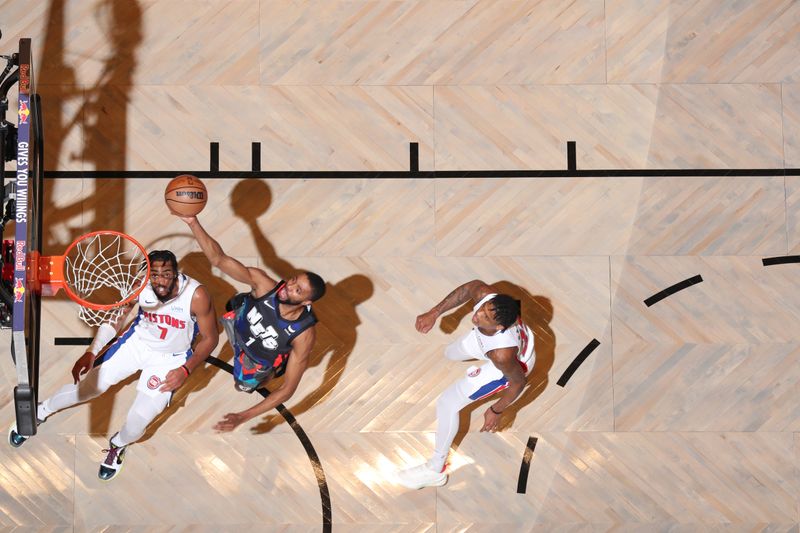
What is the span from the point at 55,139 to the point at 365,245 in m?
2.83

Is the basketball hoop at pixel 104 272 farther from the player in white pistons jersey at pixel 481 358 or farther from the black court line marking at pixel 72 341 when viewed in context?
the player in white pistons jersey at pixel 481 358

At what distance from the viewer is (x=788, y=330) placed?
7238 millimetres

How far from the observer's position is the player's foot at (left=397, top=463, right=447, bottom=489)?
22.9ft

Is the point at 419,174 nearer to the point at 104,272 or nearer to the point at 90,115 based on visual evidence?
the point at 104,272

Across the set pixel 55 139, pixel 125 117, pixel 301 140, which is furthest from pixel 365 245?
pixel 55 139

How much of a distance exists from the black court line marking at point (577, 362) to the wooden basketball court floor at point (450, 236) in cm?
5

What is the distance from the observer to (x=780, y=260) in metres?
7.28

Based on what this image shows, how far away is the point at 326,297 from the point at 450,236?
1.20 metres

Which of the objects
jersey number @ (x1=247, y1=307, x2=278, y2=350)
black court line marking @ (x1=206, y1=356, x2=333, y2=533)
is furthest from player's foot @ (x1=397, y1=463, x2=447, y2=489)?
jersey number @ (x1=247, y1=307, x2=278, y2=350)

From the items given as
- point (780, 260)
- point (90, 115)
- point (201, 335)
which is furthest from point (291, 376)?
point (780, 260)

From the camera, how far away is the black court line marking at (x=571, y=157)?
732 cm

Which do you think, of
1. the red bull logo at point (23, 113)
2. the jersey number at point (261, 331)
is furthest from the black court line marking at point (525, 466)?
the red bull logo at point (23, 113)

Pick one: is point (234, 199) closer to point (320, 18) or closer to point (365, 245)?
point (365, 245)

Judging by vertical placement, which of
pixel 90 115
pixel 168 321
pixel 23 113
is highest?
pixel 23 113
